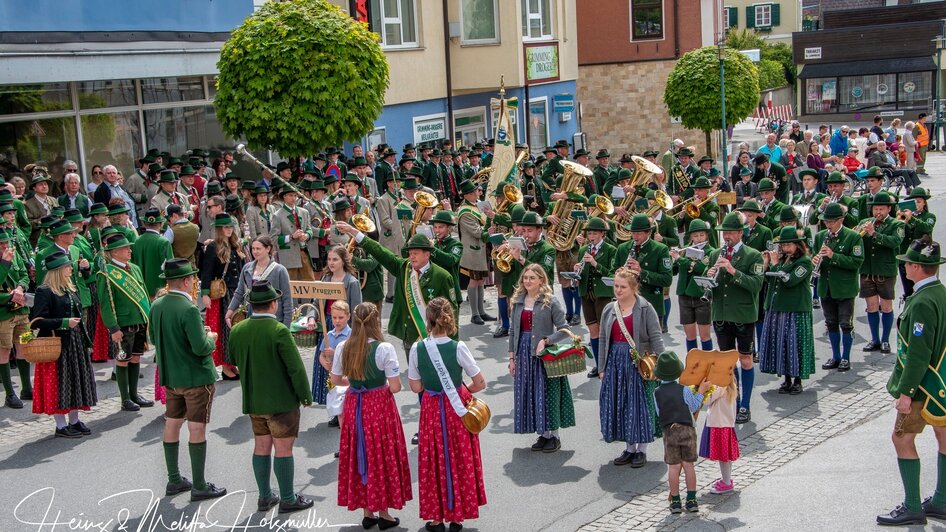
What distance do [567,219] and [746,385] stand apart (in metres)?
4.23

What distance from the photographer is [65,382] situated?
995cm

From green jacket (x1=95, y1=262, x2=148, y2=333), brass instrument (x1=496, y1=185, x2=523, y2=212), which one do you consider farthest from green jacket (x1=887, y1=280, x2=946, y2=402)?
brass instrument (x1=496, y1=185, x2=523, y2=212)

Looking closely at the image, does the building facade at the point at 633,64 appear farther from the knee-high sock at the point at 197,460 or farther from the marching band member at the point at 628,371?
the knee-high sock at the point at 197,460

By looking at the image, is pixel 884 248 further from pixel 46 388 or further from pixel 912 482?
pixel 46 388

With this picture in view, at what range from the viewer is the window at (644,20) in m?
34.9

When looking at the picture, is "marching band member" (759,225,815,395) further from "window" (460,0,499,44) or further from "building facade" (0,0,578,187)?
"window" (460,0,499,44)

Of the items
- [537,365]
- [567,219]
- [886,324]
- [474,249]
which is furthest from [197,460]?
[886,324]

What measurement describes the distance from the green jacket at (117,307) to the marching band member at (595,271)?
14.8 feet

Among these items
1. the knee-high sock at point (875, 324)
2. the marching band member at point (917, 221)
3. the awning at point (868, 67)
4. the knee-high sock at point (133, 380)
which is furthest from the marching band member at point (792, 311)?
the awning at point (868, 67)

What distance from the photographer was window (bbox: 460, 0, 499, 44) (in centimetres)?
2541

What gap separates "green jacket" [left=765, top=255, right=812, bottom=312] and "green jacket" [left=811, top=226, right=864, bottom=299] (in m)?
1.09

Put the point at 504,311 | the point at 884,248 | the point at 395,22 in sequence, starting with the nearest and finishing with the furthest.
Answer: the point at 884,248 → the point at 504,311 → the point at 395,22

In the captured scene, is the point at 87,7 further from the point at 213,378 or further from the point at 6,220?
the point at 213,378

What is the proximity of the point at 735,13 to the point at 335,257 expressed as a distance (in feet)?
206
